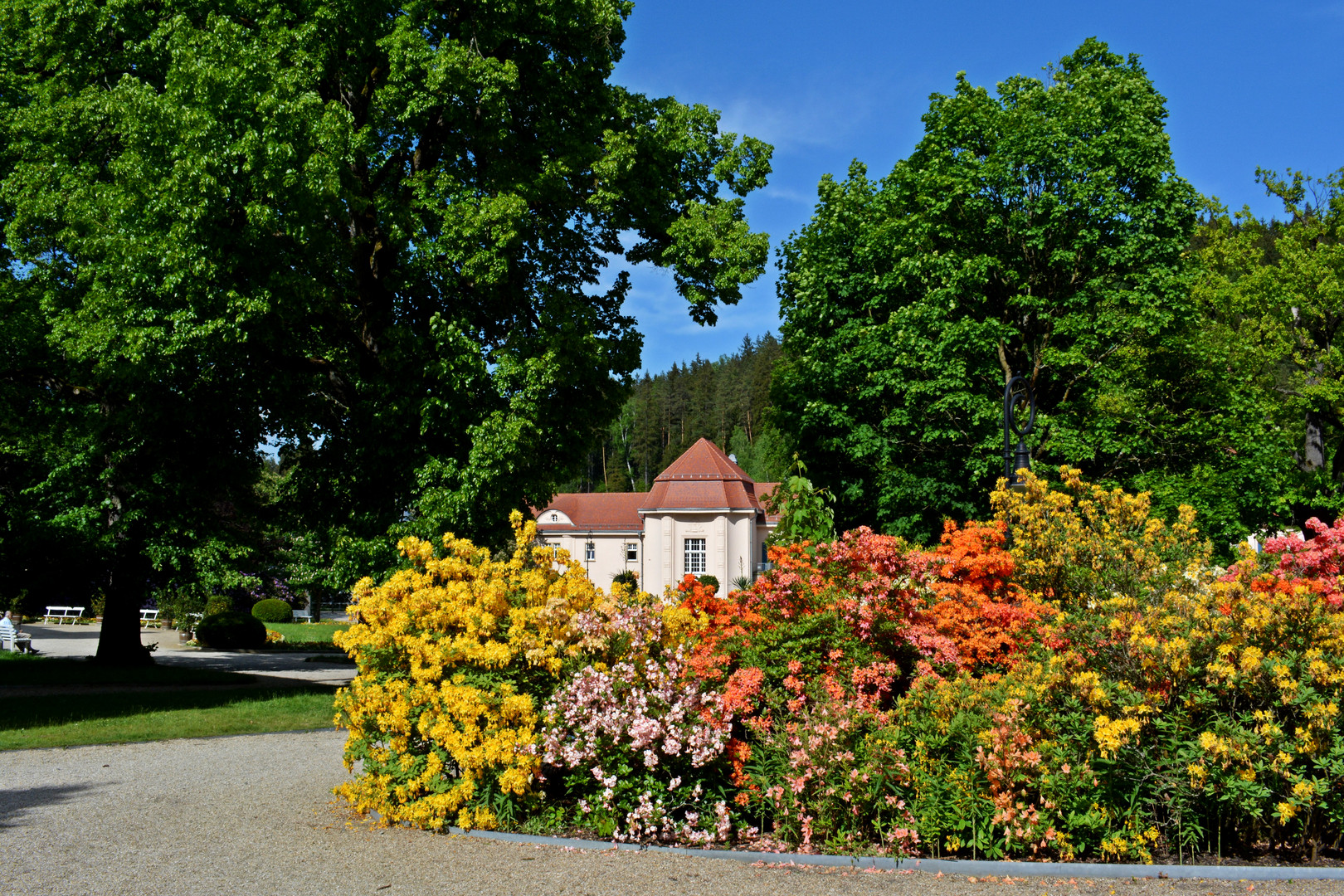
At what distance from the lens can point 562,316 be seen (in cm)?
1188

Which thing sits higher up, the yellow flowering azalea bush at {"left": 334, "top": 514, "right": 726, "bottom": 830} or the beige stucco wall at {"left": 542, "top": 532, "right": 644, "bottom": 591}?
the beige stucco wall at {"left": 542, "top": 532, "right": 644, "bottom": 591}

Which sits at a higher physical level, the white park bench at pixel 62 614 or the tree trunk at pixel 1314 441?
the tree trunk at pixel 1314 441

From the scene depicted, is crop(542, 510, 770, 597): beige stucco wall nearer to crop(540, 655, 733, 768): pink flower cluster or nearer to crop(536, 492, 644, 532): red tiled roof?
crop(536, 492, 644, 532): red tiled roof

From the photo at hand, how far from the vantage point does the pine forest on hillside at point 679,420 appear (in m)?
82.4

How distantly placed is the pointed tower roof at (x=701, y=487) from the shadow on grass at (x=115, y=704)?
78.3ft

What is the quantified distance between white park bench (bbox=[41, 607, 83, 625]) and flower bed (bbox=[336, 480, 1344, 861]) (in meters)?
36.7

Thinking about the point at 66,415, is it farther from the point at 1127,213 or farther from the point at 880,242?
the point at 1127,213

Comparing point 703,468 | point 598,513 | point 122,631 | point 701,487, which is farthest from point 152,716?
point 598,513

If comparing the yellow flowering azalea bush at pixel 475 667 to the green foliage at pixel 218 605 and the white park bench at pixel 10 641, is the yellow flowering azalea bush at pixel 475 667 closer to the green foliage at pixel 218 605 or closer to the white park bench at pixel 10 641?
the white park bench at pixel 10 641

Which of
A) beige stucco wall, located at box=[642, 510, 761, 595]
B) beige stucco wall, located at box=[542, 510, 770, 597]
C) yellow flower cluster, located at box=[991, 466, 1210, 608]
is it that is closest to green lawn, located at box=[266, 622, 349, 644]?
beige stucco wall, located at box=[542, 510, 770, 597]

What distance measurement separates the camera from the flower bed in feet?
16.8

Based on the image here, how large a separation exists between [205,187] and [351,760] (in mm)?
7266

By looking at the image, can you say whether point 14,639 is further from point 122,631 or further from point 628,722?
point 628,722

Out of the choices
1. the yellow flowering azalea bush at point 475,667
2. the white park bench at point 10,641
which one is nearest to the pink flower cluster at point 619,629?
the yellow flowering azalea bush at point 475,667
